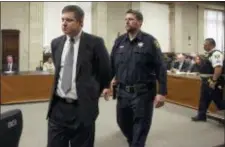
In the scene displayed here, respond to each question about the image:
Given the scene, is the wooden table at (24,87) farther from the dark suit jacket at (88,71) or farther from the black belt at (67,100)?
the black belt at (67,100)

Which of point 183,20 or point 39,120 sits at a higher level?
point 183,20

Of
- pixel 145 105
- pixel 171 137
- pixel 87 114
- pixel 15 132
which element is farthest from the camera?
pixel 171 137

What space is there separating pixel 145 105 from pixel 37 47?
7.28 metres

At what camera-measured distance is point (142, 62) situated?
275cm

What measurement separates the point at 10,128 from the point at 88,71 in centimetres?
92

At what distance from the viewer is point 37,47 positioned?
943 cm

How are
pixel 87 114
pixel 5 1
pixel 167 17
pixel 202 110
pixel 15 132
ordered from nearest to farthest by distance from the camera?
pixel 15 132 < pixel 87 114 < pixel 202 110 < pixel 5 1 < pixel 167 17

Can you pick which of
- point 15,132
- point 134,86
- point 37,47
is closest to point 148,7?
point 37,47

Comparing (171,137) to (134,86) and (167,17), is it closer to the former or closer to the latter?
(134,86)

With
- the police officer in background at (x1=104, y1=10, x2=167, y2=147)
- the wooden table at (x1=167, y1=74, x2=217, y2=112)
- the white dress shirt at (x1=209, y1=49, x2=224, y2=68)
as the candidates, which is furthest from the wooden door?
the police officer in background at (x1=104, y1=10, x2=167, y2=147)

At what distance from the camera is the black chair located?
1.03 m

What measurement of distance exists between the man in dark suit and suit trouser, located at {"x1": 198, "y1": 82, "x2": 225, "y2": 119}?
298 centimetres

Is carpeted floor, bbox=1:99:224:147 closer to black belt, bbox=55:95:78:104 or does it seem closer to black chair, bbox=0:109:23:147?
black belt, bbox=55:95:78:104

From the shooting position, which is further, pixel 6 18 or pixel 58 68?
pixel 6 18
